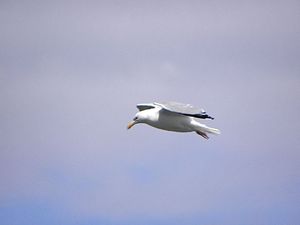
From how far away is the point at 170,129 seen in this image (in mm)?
31094

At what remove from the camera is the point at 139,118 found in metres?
32.1

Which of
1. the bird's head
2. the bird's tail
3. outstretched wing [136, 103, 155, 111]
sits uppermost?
outstretched wing [136, 103, 155, 111]

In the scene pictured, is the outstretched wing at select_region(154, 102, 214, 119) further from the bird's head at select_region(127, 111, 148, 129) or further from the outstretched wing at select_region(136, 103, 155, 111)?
the outstretched wing at select_region(136, 103, 155, 111)

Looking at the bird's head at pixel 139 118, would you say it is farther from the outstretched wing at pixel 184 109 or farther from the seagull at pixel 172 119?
the outstretched wing at pixel 184 109

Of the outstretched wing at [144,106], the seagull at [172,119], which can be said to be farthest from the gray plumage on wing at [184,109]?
the outstretched wing at [144,106]

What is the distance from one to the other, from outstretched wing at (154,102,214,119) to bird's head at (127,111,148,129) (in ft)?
4.10

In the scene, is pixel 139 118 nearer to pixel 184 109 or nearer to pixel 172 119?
pixel 172 119

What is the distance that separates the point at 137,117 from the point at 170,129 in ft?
5.20

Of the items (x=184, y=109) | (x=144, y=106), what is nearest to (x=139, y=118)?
(x=144, y=106)

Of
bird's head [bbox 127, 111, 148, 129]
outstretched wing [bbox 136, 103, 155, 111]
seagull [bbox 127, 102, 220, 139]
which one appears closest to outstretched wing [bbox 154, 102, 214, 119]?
seagull [bbox 127, 102, 220, 139]

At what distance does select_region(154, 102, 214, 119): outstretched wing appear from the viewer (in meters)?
28.9

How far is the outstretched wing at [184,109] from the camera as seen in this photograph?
94.9 feet

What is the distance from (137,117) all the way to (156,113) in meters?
0.96

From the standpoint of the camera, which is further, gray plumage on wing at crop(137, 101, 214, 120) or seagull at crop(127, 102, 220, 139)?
seagull at crop(127, 102, 220, 139)
